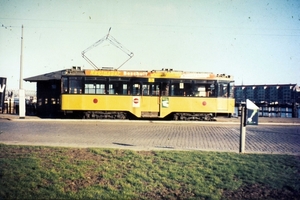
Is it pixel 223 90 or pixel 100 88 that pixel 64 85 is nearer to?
pixel 100 88

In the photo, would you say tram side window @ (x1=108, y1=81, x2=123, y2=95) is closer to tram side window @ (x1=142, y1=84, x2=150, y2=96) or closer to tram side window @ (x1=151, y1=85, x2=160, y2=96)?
tram side window @ (x1=142, y1=84, x2=150, y2=96)

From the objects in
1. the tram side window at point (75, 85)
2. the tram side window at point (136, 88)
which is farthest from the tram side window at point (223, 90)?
the tram side window at point (75, 85)

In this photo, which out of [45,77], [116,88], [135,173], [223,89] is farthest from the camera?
[45,77]

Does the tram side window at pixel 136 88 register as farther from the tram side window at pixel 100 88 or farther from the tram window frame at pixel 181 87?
the tram window frame at pixel 181 87

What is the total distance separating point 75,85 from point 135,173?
1387 centimetres

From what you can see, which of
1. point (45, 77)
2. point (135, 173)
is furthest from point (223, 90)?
point (45, 77)

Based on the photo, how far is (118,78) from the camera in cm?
1777

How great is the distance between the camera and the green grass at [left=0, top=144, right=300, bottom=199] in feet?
13.6

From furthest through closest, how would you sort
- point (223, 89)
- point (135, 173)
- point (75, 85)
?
point (223, 89) → point (75, 85) → point (135, 173)

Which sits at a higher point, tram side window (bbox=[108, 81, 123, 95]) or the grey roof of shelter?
the grey roof of shelter

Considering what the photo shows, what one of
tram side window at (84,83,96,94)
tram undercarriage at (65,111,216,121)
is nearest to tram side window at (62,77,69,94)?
tram side window at (84,83,96,94)

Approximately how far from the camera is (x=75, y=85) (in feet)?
58.0

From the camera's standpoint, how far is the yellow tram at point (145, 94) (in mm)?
17609

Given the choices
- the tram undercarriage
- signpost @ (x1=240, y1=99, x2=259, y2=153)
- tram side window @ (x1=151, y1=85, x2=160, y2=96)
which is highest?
tram side window @ (x1=151, y1=85, x2=160, y2=96)
